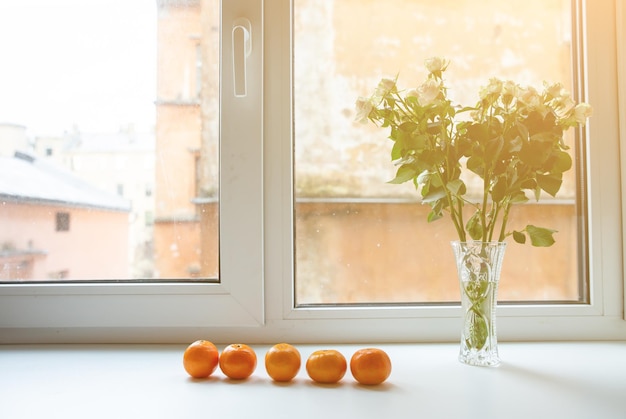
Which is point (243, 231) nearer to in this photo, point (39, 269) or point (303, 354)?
point (303, 354)

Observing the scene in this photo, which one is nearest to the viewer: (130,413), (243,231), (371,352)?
(130,413)

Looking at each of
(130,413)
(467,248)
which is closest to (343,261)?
(467,248)

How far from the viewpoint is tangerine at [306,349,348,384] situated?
819mm

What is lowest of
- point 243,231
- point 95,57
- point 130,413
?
point 130,413

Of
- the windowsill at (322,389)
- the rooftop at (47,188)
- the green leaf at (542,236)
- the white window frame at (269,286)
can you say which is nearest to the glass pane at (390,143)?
the white window frame at (269,286)

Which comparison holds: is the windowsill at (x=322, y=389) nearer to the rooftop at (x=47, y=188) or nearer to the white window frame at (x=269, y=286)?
the white window frame at (x=269, y=286)

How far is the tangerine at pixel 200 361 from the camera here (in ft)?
2.79

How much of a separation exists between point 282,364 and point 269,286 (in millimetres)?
296

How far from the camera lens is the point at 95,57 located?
1172mm

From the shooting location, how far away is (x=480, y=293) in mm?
889

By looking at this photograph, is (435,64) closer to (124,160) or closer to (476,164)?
(476,164)

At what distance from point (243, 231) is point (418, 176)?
15.1 inches

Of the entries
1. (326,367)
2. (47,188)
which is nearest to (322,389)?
(326,367)

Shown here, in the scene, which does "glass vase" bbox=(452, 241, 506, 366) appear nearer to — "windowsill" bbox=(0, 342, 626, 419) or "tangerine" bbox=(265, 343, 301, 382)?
"windowsill" bbox=(0, 342, 626, 419)
